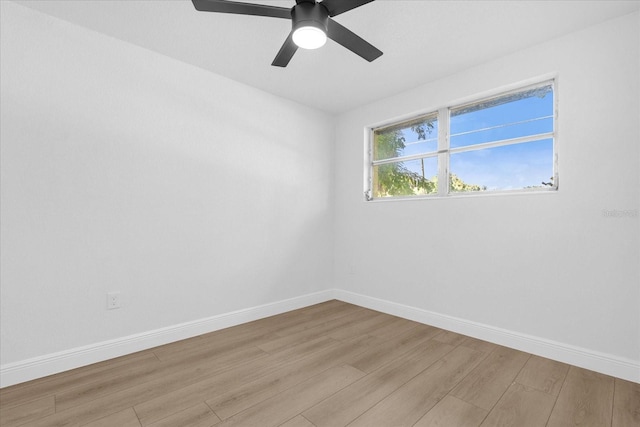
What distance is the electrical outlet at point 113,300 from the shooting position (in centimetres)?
224

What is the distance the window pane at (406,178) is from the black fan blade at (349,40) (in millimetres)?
1590

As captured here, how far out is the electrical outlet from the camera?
224 cm

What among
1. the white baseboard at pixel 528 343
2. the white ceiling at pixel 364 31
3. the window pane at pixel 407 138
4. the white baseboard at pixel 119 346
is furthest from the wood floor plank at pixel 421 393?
the white ceiling at pixel 364 31

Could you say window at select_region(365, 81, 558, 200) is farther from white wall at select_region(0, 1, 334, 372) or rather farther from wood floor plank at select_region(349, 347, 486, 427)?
wood floor plank at select_region(349, 347, 486, 427)

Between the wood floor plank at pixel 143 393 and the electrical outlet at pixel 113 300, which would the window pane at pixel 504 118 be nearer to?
the wood floor plank at pixel 143 393

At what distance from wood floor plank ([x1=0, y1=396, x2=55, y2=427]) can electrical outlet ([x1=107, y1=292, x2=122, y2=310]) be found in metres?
0.64

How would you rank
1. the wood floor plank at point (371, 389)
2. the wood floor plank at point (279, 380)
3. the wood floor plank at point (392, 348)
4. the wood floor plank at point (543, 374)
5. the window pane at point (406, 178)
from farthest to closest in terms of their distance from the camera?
1. the window pane at point (406, 178)
2. the wood floor plank at point (392, 348)
3. the wood floor plank at point (543, 374)
4. the wood floor plank at point (279, 380)
5. the wood floor plank at point (371, 389)

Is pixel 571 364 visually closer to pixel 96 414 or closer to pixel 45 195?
pixel 96 414

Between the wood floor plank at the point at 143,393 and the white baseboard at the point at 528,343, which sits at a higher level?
the white baseboard at the point at 528,343

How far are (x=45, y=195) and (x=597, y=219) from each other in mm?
3848

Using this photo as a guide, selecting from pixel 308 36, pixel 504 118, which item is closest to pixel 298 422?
pixel 308 36

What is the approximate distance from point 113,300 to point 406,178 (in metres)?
3.01

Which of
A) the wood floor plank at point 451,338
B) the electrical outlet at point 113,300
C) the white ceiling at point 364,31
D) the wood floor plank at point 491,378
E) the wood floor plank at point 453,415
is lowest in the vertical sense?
the wood floor plank at point 451,338

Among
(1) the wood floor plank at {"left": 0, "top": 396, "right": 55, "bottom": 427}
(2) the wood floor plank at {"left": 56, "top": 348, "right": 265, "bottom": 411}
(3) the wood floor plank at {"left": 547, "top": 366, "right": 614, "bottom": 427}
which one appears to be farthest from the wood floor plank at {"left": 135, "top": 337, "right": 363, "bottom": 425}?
(3) the wood floor plank at {"left": 547, "top": 366, "right": 614, "bottom": 427}
